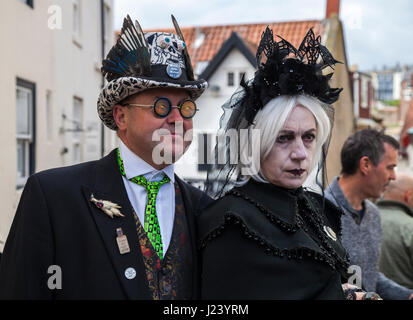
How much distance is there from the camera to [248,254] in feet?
6.52

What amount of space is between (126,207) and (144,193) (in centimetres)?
11

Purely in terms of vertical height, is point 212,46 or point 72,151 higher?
point 212,46

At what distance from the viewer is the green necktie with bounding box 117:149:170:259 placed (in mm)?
2150

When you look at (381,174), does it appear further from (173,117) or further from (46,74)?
(46,74)

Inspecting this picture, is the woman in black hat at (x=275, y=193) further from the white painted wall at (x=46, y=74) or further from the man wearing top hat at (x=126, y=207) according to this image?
the white painted wall at (x=46, y=74)

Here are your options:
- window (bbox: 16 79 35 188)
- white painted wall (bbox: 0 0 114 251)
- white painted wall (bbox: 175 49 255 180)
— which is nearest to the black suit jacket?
white painted wall (bbox: 0 0 114 251)

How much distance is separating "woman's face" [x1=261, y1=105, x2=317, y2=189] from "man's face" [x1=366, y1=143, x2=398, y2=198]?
1871 millimetres

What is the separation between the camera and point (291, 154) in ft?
7.18

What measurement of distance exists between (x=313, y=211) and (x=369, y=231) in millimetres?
1510

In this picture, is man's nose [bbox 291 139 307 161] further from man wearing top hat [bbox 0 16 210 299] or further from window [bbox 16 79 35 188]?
window [bbox 16 79 35 188]

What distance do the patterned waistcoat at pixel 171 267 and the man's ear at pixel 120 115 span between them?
418mm

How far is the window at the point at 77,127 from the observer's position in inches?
402

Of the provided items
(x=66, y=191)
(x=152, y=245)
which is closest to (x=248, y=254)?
(x=152, y=245)
